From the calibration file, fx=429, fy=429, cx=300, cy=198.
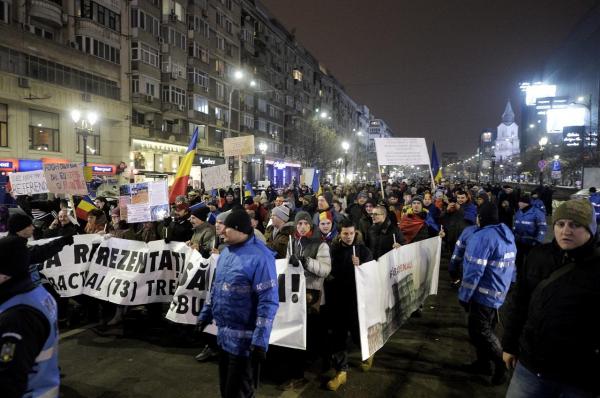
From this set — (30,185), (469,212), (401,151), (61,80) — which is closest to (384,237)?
(469,212)

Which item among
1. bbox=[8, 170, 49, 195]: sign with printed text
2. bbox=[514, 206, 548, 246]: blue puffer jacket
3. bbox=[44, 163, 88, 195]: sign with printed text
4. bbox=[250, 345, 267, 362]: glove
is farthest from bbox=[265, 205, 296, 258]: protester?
bbox=[8, 170, 49, 195]: sign with printed text

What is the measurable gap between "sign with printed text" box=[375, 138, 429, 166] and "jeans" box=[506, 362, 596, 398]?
10267 mm

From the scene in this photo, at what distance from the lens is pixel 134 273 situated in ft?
21.0

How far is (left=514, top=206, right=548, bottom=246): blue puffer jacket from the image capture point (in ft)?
28.2

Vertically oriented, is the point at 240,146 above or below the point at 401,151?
above

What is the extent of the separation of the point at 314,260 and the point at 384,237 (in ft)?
7.80

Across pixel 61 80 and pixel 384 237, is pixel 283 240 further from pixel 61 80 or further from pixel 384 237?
pixel 61 80

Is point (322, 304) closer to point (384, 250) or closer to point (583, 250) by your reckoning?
point (384, 250)

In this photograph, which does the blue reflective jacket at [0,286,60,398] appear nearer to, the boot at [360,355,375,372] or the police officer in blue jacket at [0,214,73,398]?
the police officer in blue jacket at [0,214,73,398]

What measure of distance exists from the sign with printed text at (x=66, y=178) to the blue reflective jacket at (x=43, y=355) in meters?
6.71

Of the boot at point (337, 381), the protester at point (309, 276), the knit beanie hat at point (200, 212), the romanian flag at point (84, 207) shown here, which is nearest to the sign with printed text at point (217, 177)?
the romanian flag at point (84, 207)

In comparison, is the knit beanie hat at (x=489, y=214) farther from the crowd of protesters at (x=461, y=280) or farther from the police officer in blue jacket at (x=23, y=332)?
the police officer in blue jacket at (x=23, y=332)

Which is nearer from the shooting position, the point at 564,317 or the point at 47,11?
the point at 564,317

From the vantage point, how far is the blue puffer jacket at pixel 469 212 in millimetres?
10158
